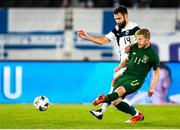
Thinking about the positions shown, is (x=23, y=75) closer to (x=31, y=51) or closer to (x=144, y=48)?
(x=31, y=51)

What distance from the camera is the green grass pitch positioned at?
12750 mm

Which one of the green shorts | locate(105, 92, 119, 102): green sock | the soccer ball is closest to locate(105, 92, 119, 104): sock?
locate(105, 92, 119, 102): green sock

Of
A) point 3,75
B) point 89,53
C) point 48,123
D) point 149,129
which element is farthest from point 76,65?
point 149,129

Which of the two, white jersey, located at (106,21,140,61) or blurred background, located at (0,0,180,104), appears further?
blurred background, located at (0,0,180,104)

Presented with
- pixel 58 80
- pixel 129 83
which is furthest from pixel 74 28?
pixel 129 83

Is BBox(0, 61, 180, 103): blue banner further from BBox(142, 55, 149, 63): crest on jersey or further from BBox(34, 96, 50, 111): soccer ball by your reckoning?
BBox(142, 55, 149, 63): crest on jersey

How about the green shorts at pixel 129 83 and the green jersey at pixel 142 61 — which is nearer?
the green shorts at pixel 129 83

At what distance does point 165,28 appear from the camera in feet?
77.8

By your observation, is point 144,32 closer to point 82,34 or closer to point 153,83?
point 153,83

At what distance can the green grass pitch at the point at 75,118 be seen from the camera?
12.8 meters

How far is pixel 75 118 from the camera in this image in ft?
47.2

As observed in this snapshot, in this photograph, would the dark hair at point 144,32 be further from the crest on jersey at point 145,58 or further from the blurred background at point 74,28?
the blurred background at point 74,28

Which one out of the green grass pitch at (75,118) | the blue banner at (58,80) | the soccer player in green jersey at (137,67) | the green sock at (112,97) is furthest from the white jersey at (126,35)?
the blue banner at (58,80)

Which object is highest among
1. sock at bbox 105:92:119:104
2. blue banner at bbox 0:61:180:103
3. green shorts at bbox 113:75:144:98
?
green shorts at bbox 113:75:144:98
